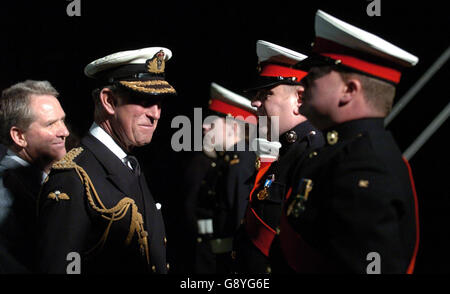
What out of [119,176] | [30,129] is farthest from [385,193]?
[30,129]

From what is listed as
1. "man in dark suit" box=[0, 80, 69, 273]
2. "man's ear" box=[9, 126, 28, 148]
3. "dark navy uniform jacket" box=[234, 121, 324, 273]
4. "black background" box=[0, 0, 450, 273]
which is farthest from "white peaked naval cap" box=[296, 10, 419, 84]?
"black background" box=[0, 0, 450, 273]

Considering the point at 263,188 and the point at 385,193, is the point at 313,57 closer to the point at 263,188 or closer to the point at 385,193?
the point at 385,193

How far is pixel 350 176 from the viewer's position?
1928 mm

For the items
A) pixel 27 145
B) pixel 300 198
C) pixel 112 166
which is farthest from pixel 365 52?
pixel 27 145

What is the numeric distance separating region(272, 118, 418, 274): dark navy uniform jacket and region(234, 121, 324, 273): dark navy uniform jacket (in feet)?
2.66

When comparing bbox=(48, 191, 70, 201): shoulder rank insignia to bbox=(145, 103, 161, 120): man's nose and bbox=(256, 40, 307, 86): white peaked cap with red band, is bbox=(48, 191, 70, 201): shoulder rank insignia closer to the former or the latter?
bbox=(145, 103, 161, 120): man's nose

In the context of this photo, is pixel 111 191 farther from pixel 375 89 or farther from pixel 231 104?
pixel 231 104

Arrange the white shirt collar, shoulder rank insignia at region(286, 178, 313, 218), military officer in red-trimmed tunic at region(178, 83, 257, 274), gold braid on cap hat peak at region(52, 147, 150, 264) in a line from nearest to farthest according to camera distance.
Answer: shoulder rank insignia at region(286, 178, 313, 218) < gold braid on cap hat peak at region(52, 147, 150, 264) < the white shirt collar < military officer in red-trimmed tunic at region(178, 83, 257, 274)

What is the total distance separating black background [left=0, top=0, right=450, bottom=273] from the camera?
523 centimetres

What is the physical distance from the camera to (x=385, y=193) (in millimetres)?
1901

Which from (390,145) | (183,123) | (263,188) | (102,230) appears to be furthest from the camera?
(183,123)

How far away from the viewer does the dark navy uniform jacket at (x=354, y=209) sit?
1869 millimetres

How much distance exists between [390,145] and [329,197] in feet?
1.21

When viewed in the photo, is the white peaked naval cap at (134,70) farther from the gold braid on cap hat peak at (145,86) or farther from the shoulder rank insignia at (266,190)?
the shoulder rank insignia at (266,190)
